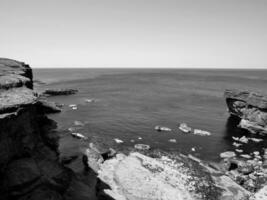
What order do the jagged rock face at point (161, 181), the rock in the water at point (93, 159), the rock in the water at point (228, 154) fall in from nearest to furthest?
the jagged rock face at point (161, 181) < the rock in the water at point (93, 159) < the rock in the water at point (228, 154)

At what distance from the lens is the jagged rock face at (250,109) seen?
146ft

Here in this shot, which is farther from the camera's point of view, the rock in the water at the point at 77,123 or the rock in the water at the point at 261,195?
the rock in the water at the point at 77,123

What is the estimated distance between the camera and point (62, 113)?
55.8 meters

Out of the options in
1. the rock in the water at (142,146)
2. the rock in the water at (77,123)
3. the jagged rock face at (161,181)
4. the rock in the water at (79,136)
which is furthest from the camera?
the rock in the water at (77,123)

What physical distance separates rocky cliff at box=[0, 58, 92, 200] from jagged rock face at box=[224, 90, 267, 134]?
4249 centimetres

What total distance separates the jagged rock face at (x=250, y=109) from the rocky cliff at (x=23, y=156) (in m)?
42.5

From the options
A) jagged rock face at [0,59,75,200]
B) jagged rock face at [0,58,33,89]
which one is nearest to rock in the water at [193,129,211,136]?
jagged rock face at [0,59,75,200]

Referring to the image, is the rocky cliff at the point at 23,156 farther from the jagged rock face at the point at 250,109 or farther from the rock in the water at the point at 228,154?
the jagged rock face at the point at 250,109

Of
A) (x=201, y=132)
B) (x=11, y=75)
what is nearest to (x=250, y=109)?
(x=201, y=132)

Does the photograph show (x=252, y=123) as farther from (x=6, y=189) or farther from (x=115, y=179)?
(x=6, y=189)

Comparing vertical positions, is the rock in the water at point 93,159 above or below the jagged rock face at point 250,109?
below

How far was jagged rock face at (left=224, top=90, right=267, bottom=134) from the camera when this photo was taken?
4447 cm

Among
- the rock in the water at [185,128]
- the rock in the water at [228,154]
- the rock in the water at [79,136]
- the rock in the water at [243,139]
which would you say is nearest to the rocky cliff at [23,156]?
the rock in the water at [79,136]

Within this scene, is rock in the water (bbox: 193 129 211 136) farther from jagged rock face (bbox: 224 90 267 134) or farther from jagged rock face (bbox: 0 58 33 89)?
jagged rock face (bbox: 0 58 33 89)
